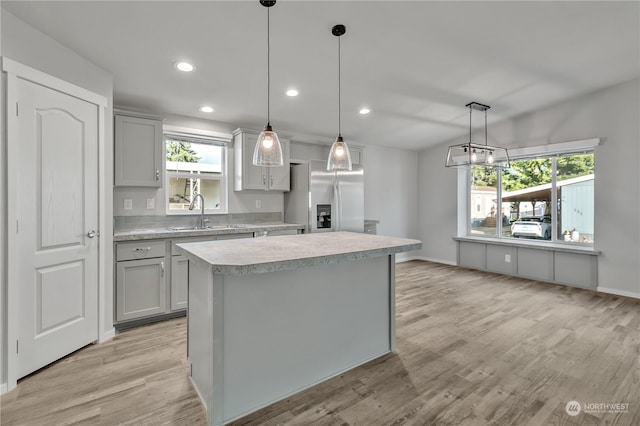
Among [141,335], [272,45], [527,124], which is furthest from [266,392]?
[527,124]

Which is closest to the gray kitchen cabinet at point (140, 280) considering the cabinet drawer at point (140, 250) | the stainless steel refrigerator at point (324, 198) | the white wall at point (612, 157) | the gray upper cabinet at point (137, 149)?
the cabinet drawer at point (140, 250)

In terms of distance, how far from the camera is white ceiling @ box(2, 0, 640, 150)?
228 cm

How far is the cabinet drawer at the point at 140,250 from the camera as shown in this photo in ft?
9.62

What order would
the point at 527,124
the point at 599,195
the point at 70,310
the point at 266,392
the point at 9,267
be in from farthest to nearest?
1. the point at 527,124
2. the point at 599,195
3. the point at 70,310
4. the point at 9,267
5. the point at 266,392

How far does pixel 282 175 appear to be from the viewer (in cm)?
448

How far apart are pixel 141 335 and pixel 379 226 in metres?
4.33

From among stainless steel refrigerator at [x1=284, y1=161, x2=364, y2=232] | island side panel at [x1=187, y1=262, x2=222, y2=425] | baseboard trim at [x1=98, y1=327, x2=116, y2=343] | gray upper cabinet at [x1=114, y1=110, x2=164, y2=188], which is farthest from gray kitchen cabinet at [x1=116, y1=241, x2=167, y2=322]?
stainless steel refrigerator at [x1=284, y1=161, x2=364, y2=232]

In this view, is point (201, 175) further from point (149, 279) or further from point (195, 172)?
point (149, 279)

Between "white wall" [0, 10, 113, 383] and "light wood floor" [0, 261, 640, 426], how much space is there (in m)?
0.48

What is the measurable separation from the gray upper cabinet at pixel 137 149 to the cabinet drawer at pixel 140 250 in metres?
0.69

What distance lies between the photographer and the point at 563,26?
108 inches

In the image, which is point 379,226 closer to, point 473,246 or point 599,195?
point 473,246

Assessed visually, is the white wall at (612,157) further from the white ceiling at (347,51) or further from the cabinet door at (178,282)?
the cabinet door at (178,282)

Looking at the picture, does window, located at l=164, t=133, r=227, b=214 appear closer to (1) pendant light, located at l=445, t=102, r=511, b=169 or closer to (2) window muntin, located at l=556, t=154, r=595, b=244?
(1) pendant light, located at l=445, t=102, r=511, b=169
